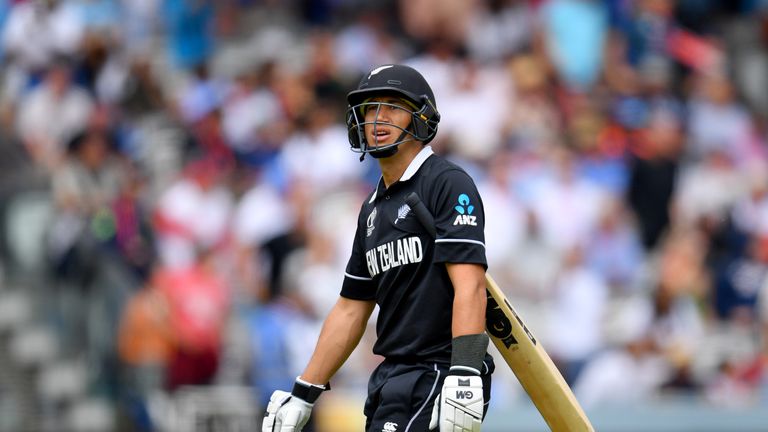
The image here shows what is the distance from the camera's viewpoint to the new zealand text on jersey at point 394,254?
19.6ft

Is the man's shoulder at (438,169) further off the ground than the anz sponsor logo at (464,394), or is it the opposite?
the man's shoulder at (438,169)

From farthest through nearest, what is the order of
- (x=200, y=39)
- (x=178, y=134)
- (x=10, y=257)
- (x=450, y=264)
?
1. (x=200, y=39)
2. (x=178, y=134)
3. (x=10, y=257)
4. (x=450, y=264)

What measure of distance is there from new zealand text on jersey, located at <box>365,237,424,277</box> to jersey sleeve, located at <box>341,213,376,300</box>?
0.14 metres

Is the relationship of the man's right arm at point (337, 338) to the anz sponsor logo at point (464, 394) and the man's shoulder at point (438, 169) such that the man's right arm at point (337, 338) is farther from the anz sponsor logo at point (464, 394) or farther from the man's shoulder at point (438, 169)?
the anz sponsor logo at point (464, 394)

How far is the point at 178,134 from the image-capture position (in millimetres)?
14602

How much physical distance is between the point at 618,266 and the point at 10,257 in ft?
19.1

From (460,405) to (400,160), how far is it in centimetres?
119

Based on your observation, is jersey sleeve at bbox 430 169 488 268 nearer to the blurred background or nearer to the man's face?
the man's face

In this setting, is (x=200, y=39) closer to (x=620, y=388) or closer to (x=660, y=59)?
(x=660, y=59)

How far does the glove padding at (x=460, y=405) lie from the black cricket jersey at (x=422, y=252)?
0.37 m

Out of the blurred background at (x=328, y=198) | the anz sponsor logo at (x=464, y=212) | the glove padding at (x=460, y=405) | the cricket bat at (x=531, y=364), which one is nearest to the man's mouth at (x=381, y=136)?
the anz sponsor logo at (x=464, y=212)

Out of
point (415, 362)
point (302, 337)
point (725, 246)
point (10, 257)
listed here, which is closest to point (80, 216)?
point (10, 257)

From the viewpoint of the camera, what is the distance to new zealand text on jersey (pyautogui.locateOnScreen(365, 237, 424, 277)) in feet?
19.6

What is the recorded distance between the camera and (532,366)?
6.23 meters
